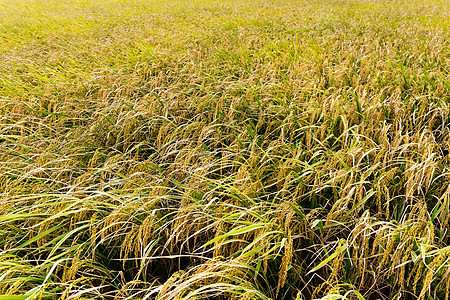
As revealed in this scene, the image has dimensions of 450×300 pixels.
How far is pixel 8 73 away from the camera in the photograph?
3373mm

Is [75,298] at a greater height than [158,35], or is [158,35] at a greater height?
[158,35]

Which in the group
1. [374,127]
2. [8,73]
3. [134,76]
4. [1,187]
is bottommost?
[374,127]

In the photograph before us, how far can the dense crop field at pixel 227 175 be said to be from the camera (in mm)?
1185

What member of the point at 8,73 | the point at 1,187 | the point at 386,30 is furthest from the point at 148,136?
the point at 386,30

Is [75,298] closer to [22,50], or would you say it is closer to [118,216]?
[118,216]

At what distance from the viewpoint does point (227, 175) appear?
1898 mm

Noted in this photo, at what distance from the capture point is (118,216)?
4.51ft

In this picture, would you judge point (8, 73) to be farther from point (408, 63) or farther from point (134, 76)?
point (408, 63)

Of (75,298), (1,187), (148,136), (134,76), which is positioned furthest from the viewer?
(134,76)

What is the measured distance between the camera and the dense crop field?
1.18 m

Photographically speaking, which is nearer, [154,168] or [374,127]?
[154,168]

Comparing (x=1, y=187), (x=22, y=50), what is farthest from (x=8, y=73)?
(x=1, y=187)

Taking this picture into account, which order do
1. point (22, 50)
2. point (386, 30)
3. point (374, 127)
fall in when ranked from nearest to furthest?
1. point (374, 127)
2. point (22, 50)
3. point (386, 30)

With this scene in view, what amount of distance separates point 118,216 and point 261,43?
3.93 metres
